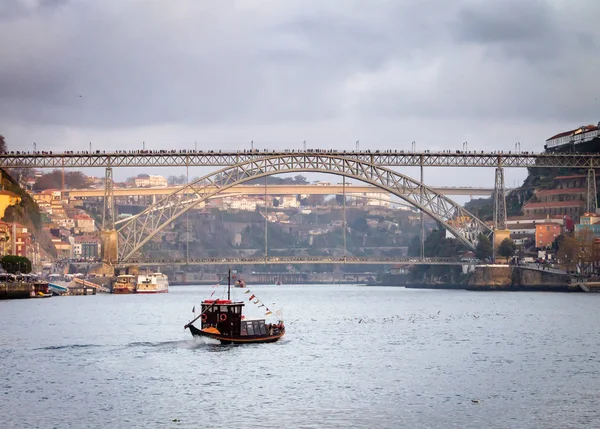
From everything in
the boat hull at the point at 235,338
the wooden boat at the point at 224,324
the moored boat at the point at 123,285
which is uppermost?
the moored boat at the point at 123,285

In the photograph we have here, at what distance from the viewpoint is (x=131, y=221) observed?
11856cm

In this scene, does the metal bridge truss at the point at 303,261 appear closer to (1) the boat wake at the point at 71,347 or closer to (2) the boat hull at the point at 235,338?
(2) the boat hull at the point at 235,338

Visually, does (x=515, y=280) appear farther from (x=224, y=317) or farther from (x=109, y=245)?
(x=224, y=317)

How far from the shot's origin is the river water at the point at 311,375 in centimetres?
3347

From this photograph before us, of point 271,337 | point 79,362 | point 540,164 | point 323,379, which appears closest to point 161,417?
point 323,379

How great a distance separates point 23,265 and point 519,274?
47.3 m

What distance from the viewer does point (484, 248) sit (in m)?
119

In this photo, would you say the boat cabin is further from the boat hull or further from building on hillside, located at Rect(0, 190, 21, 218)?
building on hillside, located at Rect(0, 190, 21, 218)

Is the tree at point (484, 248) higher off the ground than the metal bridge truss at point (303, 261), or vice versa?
the tree at point (484, 248)

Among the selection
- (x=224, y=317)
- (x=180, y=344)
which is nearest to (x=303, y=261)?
(x=180, y=344)

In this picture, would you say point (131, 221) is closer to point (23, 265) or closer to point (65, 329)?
point (23, 265)

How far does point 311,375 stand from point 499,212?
264ft

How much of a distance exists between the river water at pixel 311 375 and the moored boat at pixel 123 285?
155 feet

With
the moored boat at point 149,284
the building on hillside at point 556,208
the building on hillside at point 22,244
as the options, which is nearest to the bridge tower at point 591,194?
the building on hillside at point 556,208
